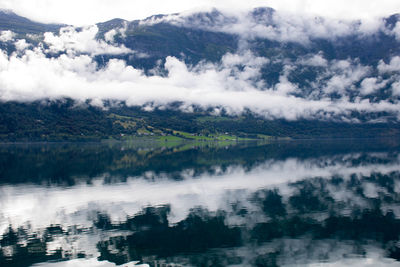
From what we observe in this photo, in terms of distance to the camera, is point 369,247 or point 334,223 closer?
point 369,247

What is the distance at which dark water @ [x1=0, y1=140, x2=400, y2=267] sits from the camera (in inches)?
1478

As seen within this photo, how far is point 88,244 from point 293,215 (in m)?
28.1

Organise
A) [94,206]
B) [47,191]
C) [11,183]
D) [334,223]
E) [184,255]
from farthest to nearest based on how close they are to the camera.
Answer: [11,183], [47,191], [94,206], [334,223], [184,255]

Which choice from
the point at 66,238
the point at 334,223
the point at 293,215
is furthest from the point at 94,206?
the point at 334,223

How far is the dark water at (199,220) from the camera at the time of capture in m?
37.5

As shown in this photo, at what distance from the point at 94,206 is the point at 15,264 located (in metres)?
24.6

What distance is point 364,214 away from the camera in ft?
175

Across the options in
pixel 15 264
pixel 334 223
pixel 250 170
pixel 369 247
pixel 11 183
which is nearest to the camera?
pixel 15 264

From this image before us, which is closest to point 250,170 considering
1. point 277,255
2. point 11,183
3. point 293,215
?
point 293,215

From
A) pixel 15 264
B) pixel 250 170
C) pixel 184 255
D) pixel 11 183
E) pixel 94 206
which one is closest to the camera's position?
pixel 15 264

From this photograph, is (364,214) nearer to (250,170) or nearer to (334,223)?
(334,223)

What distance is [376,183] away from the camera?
81.7 m

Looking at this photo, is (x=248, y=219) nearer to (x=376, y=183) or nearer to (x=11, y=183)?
(x=376, y=183)

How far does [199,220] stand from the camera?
50125 millimetres
